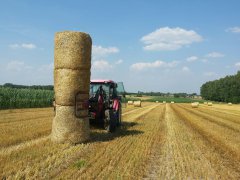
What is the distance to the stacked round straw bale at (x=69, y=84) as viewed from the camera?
388 inches

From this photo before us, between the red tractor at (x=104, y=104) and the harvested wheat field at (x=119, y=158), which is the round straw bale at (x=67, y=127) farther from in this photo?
the red tractor at (x=104, y=104)

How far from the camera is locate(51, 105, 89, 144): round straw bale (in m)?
9.80

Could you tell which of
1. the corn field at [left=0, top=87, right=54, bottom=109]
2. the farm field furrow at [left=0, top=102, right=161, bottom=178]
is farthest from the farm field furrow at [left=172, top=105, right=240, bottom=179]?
the corn field at [left=0, top=87, right=54, bottom=109]

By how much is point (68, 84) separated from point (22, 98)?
71.0ft

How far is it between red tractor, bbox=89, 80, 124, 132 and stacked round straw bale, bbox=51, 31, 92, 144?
2.62m

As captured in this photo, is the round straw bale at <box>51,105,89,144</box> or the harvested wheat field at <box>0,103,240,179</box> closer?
the harvested wheat field at <box>0,103,240,179</box>

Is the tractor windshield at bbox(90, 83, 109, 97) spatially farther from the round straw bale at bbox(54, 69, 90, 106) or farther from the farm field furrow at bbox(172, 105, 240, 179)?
the farm field furrow at bbox(172, 105, 240, 179)

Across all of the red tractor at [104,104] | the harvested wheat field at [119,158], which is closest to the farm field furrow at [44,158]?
the harvested wheat field at [119,158]

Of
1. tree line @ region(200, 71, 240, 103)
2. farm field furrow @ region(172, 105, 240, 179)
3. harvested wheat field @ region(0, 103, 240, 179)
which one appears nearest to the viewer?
harvested wheat field @ region(0, 103, 240, 179)

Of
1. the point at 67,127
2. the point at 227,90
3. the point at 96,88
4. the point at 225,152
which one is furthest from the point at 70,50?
the point at 227,90

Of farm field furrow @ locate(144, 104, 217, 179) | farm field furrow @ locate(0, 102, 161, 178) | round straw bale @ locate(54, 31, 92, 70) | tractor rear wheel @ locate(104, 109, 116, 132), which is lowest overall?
farm field furrow @ locate(144, 104, 217, 179)

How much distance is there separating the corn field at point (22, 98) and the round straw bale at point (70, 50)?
18.5 meters

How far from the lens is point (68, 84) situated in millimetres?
9875

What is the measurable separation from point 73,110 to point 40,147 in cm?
154
